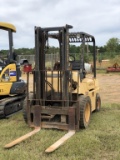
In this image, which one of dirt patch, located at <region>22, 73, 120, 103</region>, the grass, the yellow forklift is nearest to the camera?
the grass

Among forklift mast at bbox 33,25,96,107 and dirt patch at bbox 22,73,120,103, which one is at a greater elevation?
forklift mast at bbox 33,25,96,107

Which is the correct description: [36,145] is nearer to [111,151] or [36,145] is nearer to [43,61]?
[111,151]

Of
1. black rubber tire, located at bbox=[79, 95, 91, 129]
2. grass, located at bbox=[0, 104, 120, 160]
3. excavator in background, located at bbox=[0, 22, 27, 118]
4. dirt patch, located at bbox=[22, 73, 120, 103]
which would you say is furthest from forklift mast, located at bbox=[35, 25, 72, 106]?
dirt patch, located at bbox=[22, 73, 120, 103]

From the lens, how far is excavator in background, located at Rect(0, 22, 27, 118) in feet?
27.4

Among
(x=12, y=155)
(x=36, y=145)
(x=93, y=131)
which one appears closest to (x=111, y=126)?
(x=93, y=131)

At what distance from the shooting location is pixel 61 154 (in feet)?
17.2

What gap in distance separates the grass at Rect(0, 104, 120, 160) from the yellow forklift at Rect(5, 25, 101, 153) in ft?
0.85

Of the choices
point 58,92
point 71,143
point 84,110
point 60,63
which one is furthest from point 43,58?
point 71,143

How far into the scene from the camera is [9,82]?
8.52 meters

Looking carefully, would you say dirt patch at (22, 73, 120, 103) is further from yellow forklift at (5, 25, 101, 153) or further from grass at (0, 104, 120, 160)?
yellow forklift at (5, 25, 101, 153)

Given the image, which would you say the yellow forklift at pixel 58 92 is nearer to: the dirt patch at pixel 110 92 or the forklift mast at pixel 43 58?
the forklift mast at pixel 43 58

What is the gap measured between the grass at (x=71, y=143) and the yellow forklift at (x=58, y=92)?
0.26 m

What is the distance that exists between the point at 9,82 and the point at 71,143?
3412mm

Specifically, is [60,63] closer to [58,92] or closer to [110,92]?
[58,92]
